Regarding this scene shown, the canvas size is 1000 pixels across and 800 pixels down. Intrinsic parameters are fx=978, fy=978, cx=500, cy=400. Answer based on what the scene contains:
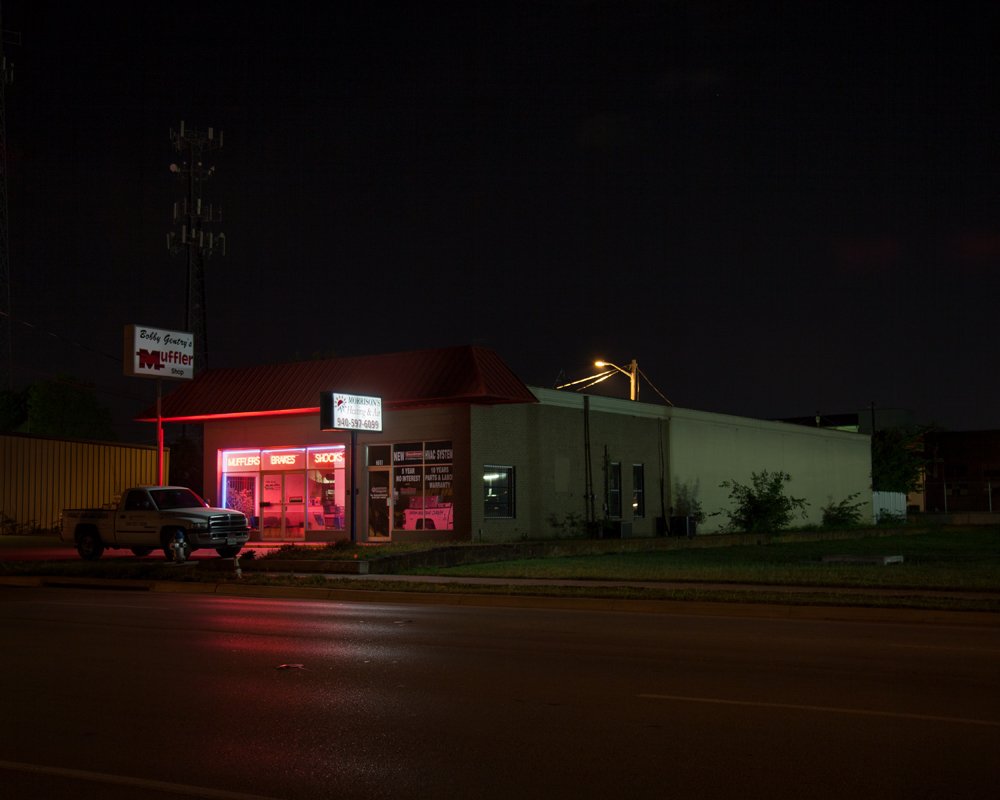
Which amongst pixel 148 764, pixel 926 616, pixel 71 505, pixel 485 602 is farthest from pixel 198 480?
pixel 148 764

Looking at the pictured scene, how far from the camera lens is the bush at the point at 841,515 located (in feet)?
157

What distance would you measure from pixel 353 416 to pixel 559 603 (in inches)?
506

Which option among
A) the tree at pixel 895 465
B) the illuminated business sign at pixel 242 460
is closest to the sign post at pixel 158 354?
the illuminated business sign at pixel 242 460

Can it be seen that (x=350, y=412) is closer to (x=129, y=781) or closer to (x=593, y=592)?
(x=593, y=592)

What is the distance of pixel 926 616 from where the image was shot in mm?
13969

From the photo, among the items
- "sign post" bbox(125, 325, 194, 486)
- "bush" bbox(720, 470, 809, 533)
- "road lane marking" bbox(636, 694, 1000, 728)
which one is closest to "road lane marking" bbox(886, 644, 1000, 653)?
"road lane marking" bbox(636, 694, 1000, 728)

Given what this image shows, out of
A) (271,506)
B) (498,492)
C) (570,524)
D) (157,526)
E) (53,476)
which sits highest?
(53,476)

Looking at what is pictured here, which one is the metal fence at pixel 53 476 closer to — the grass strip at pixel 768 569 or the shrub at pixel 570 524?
the shrub at pixel 570 524

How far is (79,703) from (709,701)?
5.19 m

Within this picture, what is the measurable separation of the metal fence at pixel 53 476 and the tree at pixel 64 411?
39.2 meters

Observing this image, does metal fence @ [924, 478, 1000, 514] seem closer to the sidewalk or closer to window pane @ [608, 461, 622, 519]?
window pane @ [608, 461, 622, 519]

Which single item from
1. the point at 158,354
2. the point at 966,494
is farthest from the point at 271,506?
the point at 966,494

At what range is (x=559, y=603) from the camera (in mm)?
16031

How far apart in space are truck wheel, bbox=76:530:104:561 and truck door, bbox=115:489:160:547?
876 millimetres
